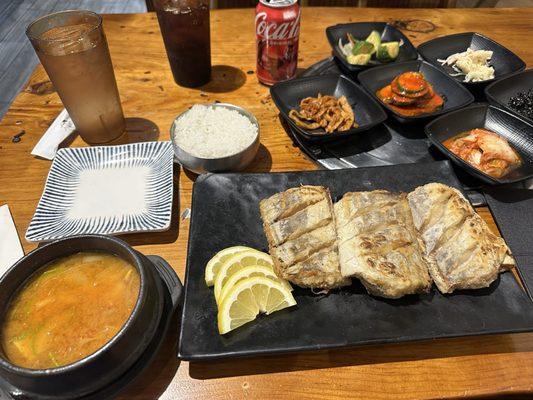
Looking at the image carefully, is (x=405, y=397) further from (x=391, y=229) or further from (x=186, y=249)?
(x=186, y=249)

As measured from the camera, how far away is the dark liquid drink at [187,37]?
2.56 metres

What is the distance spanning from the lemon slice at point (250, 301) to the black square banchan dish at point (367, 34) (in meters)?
2.13

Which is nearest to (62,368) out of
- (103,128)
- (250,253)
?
(250,253)

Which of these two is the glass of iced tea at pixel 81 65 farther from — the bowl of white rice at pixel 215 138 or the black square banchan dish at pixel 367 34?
the black square banchan dish at pixel 367 34

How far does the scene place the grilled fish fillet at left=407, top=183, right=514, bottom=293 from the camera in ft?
5.54

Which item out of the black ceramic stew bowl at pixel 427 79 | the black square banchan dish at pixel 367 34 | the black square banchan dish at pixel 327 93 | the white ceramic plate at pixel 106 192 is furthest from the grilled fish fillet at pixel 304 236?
the black square banchan dish at pixel 367 34

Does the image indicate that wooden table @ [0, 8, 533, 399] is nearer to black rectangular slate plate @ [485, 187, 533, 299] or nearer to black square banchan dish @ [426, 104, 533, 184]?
black rectangular slate plate @ [485, 187, 533, 299]

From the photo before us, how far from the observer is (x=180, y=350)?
1.48 metres

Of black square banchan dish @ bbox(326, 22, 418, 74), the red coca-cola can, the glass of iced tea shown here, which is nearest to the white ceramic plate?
the glass of iced tea

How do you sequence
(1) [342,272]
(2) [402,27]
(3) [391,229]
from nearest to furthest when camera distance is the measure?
(1) [342,272]
(3) [391,229]
(2) [402,27]

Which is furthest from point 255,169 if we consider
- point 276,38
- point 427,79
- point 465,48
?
point 465,48

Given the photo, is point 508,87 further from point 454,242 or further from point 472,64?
point 454,242

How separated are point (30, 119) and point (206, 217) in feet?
5.62

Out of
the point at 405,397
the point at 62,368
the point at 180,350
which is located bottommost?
the point at 405,397
